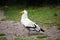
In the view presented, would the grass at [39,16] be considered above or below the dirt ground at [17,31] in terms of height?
above

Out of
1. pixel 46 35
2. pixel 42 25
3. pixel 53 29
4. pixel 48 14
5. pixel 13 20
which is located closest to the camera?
pixel 46 35

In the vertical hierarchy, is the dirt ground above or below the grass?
below

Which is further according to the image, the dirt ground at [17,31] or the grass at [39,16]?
the grass at [39,16]

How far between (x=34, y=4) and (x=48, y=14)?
3039mm

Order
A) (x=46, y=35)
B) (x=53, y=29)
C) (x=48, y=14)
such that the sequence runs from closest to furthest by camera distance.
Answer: (x=46, y=35)
(x=53, y=29)
(x=48, y=14)

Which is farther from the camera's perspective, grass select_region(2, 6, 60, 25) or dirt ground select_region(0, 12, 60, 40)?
grass select_region(2, 6, 60, 25)

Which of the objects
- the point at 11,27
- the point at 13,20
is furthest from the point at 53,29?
the point at 13,20

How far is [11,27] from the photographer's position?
9547 mm

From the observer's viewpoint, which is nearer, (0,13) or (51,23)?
(51,23)

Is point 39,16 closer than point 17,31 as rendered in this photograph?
No

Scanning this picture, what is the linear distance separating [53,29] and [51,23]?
116cm

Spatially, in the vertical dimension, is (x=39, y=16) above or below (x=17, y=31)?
above

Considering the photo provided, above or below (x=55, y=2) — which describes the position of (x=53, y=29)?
below

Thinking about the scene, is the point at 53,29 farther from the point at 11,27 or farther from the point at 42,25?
the point at 11,27
